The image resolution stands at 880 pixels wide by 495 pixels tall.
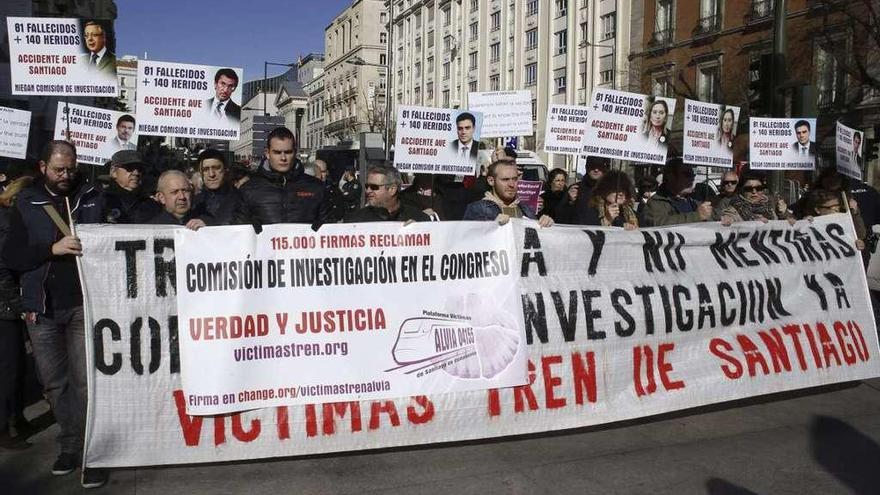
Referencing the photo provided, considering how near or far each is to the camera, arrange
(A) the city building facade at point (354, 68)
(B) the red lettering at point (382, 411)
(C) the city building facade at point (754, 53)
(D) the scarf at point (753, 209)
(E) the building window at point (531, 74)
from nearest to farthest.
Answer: (B) the red lettering at point (382, 411)
(D) the scarf at point (753, 209)
(C) the city building facade at point (754, 53)
(E) the building window at point (531, 74)
(A) the city building facade at point (354, 68)

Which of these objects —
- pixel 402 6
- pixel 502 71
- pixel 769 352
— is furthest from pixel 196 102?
pixel 402 6

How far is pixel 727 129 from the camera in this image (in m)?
9.08

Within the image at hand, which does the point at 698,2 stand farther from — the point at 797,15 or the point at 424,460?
the point at 424,460

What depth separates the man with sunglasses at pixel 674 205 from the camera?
263 inches

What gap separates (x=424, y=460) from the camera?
466 centimetres

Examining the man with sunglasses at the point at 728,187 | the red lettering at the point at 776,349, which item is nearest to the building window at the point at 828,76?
the man with sunglasses at the point at 728,187

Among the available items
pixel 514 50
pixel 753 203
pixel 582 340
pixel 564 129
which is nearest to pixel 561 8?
pixel 514 50

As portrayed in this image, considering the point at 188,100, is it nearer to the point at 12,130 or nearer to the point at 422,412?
the point at 12,130

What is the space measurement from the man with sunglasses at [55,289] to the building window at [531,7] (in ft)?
165

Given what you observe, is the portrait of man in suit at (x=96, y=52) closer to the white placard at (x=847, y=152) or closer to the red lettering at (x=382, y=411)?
the red lettering at (x=382, y=411)

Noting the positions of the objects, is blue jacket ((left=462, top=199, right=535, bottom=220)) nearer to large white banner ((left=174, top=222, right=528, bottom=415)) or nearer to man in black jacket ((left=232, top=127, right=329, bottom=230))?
large white banner ((left=174, top=222, right=528, bottom=415))

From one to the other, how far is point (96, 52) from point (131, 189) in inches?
95.0

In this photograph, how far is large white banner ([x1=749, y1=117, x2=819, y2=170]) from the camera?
8539 mm

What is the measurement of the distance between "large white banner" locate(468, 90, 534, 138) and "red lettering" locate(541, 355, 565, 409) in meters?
5.85
